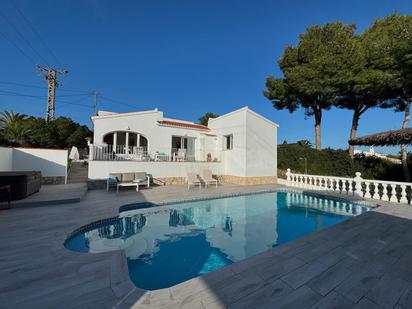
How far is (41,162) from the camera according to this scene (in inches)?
447

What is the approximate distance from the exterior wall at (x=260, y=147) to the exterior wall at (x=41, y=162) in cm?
1192

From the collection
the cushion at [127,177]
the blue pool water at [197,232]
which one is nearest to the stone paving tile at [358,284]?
the blue pool water at [197,232]

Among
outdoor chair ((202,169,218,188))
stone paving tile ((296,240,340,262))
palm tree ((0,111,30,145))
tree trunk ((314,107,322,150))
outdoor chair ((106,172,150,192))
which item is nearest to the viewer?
stone paving tile ((296,240,340,262))

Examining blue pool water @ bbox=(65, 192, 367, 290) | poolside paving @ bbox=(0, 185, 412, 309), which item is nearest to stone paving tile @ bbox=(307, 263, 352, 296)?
poolside paving @ bbox=(0, 185, 412, 309)

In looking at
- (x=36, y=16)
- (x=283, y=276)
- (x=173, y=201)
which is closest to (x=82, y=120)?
(x=36, y=16)

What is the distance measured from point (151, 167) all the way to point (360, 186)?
11.6m

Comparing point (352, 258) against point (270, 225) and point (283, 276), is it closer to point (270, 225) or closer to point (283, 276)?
point (283, 276)

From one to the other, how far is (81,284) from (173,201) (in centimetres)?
577

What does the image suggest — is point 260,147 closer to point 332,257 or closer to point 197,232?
point 197,232

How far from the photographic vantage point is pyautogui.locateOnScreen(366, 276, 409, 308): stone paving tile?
2.37m

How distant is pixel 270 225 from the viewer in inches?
255

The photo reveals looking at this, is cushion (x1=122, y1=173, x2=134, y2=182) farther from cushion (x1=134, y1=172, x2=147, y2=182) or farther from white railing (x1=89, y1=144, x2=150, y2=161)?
white railing (x1=89, y1=144, x2=150, y2=161)

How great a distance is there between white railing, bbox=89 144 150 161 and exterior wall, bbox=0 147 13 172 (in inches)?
153

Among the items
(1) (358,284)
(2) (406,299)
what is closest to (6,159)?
(1) (358,284)
